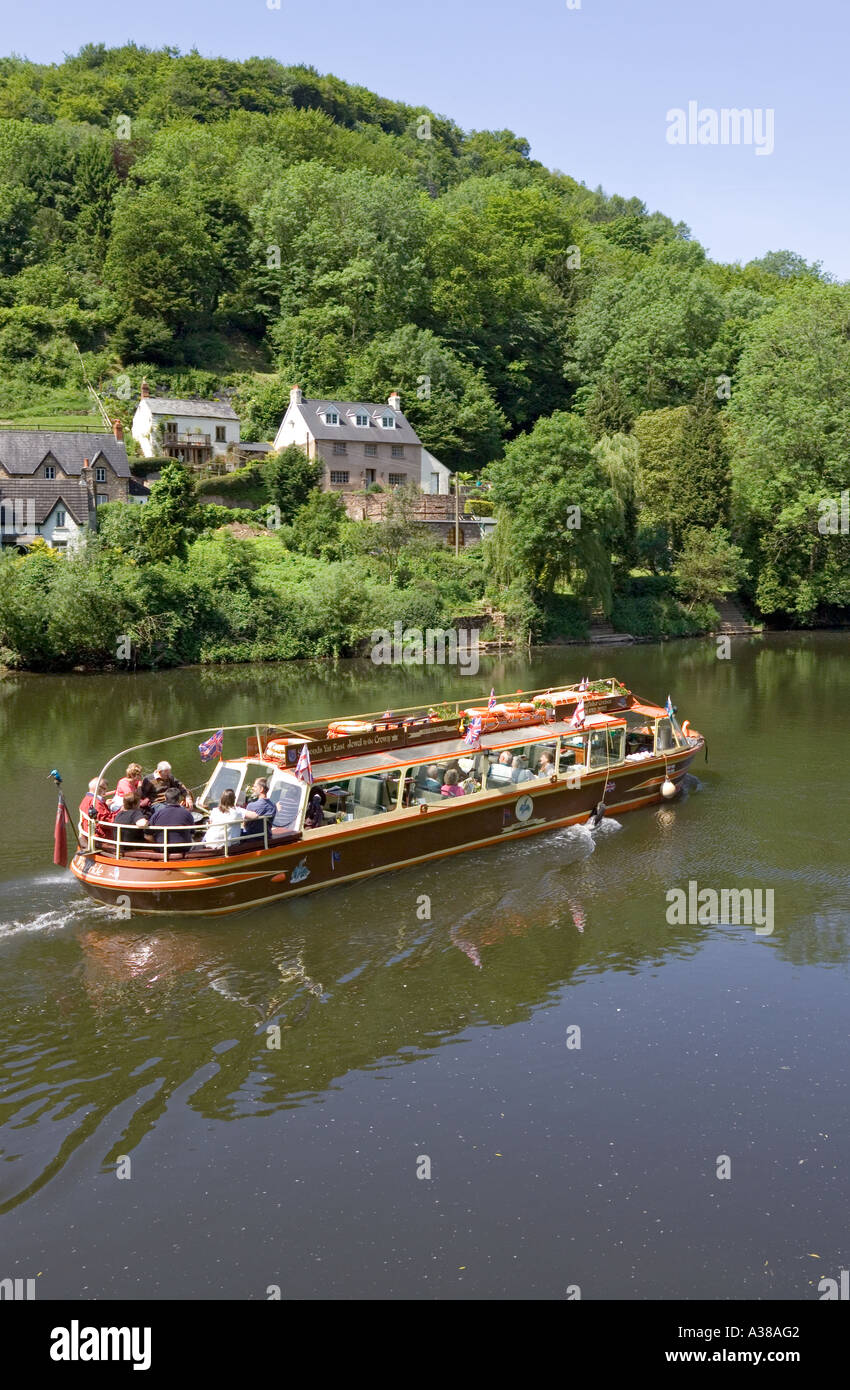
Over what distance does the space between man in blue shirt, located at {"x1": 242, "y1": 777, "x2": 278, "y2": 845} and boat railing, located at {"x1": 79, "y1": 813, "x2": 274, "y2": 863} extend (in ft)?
0.06

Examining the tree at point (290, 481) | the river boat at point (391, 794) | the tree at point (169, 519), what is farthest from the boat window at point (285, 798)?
the tree at point (290, 481)

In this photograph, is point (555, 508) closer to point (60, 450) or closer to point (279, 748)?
point (60, 450)

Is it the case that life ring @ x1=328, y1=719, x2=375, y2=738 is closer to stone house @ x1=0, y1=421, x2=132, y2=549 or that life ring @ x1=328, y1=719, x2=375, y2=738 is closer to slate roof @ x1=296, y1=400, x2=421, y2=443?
stone house @ x1=0, y1=421, x2=132, y2=549

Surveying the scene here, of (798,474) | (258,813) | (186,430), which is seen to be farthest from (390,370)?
(258,813)

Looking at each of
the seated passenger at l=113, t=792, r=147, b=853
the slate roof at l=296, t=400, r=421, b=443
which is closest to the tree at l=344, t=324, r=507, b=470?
the slate roof at l=296, t=400, r=421, b=443

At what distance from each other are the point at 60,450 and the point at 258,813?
2033 inches

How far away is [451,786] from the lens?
24359 mm

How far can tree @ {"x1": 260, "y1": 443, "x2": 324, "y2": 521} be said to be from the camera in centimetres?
7012

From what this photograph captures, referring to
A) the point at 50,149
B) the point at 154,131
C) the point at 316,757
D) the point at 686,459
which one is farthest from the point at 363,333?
the point at 316,757

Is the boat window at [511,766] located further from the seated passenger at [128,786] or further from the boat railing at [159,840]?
the seated passenger at [128,786]

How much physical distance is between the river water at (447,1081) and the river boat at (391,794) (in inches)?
24.1

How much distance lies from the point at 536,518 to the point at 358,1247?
167ft

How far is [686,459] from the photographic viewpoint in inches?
2702
